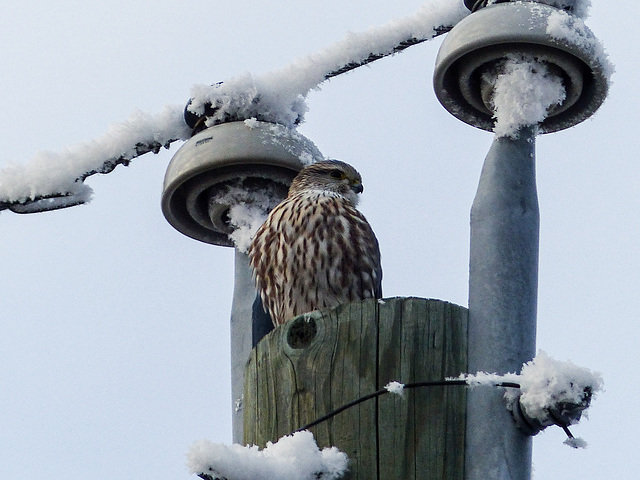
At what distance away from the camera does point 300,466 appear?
116 inches

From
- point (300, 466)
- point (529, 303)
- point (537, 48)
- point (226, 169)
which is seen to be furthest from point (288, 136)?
point (300, 466)

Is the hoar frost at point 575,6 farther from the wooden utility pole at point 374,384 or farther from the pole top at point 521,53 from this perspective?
the wooden utility pole at point 374,384

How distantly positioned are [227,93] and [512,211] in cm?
178

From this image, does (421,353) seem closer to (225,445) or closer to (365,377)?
(365,377)

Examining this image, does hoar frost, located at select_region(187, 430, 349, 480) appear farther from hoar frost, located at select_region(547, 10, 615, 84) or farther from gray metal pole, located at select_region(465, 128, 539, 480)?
hoar frost, located at select_region(547, 10, 615, 84)

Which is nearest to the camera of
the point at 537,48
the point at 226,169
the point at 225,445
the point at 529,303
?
the point at 225,445

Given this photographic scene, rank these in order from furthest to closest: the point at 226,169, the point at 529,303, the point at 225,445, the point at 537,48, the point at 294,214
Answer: the point at 294,214 → the point at 226,169 → the point at 537,48 → the point at 529,303 → the point at 225,445

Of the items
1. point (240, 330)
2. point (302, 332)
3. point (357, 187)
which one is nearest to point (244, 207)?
point (240, 330)

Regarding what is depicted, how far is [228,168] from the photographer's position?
482 cm

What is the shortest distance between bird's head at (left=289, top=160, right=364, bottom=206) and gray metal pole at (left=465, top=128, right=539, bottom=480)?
7.57ft

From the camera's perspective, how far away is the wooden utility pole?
10.1ft

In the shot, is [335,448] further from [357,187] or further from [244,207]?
[357,187]

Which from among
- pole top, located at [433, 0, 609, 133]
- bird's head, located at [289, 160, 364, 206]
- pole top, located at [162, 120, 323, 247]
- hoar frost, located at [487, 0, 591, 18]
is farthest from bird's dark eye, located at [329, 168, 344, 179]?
hoar frost, located at [487, 0, 591, 18]

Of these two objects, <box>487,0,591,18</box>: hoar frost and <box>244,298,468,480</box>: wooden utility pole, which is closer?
<box>244,298,468,480</box>: wooden utility pole
